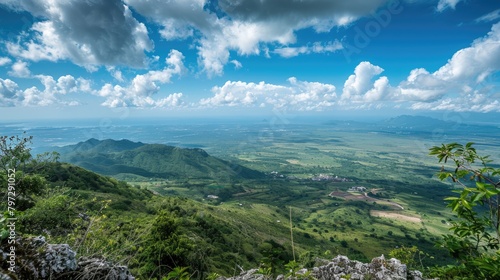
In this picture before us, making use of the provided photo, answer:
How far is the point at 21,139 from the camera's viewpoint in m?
17.3

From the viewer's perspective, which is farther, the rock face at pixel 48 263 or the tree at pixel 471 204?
the rock face at pixel 48 263

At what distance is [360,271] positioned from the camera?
849 centimetres

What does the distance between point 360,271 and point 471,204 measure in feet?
20.7

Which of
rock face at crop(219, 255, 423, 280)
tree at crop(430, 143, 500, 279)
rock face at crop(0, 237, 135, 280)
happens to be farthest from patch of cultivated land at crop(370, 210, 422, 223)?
rock face at crop(0, 237, 135, 280)

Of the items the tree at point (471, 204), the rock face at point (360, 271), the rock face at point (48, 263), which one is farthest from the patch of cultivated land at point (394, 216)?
the rock face at point (48, 263)

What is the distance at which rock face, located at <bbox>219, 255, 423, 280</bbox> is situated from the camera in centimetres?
795

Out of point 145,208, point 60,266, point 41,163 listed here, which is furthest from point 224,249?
point 60,266

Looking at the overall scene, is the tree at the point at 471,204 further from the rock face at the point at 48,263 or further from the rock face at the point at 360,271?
the rock face at the point at 48,263

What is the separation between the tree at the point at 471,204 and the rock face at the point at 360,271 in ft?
8.51

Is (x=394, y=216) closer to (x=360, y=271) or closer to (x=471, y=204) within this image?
(x=360, y=271)

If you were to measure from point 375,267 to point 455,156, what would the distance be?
5909mm

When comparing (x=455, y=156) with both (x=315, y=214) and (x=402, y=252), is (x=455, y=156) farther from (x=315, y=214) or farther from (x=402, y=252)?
(x=315, y=214)

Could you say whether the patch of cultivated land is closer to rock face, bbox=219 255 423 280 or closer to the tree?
rock face, bbox=219 255 423 280

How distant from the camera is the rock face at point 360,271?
7.95 meters
